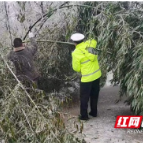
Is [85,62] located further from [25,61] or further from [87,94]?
[25,61]

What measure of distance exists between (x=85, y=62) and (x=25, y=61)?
3.50 ft

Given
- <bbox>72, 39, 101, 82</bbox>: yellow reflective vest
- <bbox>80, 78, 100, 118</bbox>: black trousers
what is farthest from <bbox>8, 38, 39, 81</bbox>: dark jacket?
<bbox>80, 78, 100, 118</bbox>: black trousers

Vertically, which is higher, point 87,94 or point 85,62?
point 85,62

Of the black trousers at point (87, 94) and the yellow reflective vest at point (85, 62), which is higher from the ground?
the yellow reflective vest at point (85, 62)

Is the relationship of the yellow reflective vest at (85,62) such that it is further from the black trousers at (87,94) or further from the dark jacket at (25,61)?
the dark jacket at (25,61)

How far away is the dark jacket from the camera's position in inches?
197

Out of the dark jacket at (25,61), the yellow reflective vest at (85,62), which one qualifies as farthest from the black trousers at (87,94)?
→ the dark jacket at (25,61)

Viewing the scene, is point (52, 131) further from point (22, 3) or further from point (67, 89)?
point (67, 89)

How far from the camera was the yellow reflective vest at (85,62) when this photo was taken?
5.00 metres

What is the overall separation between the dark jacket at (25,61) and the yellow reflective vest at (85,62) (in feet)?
2.60

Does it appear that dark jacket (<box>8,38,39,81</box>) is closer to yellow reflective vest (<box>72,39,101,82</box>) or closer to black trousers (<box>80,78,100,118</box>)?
yellow reflective vest (<box>72,39,101,82</box>)

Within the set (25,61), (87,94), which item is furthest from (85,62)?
(25,61)

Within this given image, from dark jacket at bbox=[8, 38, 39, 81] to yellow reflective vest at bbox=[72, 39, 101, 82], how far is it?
31.2 inches

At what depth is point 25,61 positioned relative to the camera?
5137mm
